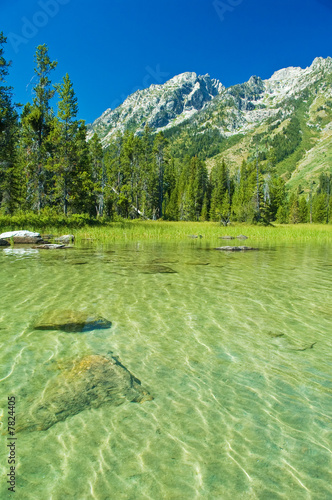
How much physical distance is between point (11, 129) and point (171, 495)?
110 ft

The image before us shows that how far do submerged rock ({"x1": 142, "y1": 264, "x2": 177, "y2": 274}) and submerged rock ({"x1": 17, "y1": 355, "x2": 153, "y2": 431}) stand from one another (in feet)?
22.2

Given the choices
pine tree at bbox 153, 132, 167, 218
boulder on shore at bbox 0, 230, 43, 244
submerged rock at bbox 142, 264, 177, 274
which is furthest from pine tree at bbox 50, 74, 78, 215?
pine tree at bbox 153, 132, 167, 218

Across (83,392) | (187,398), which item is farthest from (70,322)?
(187,398)

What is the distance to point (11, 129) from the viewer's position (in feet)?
94.9

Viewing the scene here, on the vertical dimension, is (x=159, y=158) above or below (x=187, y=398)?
above

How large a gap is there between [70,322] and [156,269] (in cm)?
579

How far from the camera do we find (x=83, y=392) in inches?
123

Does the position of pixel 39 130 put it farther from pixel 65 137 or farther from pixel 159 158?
pixel 159 158

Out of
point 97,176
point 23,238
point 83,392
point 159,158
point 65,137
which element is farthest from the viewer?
point 159,158

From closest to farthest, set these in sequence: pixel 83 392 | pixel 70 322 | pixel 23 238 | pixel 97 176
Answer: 1. pixel 83 392
2. pixel 70 322
3. pixel 23 238
4. pixel 97 176

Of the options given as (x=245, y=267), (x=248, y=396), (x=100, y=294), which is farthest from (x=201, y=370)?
(x=245, y=267)

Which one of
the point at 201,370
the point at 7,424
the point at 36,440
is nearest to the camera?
the point at 36,440

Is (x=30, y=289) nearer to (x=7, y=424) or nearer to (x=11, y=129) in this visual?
(x=7, y=424)

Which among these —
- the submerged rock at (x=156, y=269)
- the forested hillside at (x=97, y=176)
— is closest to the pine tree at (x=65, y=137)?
the forested hillside at (x=97, y=176)
